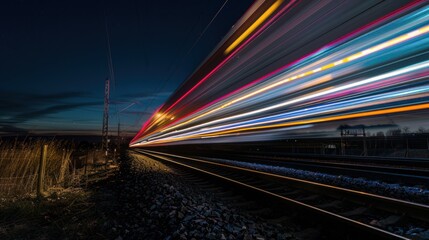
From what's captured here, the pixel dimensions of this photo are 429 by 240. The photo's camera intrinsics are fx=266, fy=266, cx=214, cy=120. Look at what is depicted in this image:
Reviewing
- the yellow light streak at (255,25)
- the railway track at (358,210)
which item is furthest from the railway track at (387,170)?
the yellow light streak at (255,25)

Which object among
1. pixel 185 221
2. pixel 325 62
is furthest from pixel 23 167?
pixel 325 62

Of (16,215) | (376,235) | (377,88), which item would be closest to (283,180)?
(376,235)

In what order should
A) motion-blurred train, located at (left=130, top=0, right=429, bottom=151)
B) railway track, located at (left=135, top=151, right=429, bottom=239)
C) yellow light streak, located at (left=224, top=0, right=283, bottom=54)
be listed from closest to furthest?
railway track, located at (left=135, top=151, right=429, bottom=239) → motion-blurred train, located at (left=130, top=0, right=429, bottom=151) → yellow light streak, located at (left=224, top=0, right=283, bottom=54)

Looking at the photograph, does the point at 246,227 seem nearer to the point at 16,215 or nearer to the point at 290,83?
the point at 16,215

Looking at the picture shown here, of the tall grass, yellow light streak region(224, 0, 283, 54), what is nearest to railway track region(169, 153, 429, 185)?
yellow light streak region(224, 0, 283, 54)

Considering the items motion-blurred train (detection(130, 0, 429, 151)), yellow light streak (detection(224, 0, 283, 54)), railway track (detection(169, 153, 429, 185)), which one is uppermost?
yellow light streak (detection(224, 0, 283, 54))

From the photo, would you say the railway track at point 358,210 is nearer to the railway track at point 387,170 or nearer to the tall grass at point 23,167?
the railway track at point 387,170

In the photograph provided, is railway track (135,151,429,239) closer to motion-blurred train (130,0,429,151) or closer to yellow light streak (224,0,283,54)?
motion-blurred train (130,0,429,151)

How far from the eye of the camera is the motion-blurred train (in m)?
6.90

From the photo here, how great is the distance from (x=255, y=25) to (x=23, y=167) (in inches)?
339

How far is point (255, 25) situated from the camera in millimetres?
8984

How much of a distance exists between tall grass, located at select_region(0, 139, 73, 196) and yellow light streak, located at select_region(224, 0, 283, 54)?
770cm

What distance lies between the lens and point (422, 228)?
4.21 metres

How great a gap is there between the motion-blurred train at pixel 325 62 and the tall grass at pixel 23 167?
311 inches
